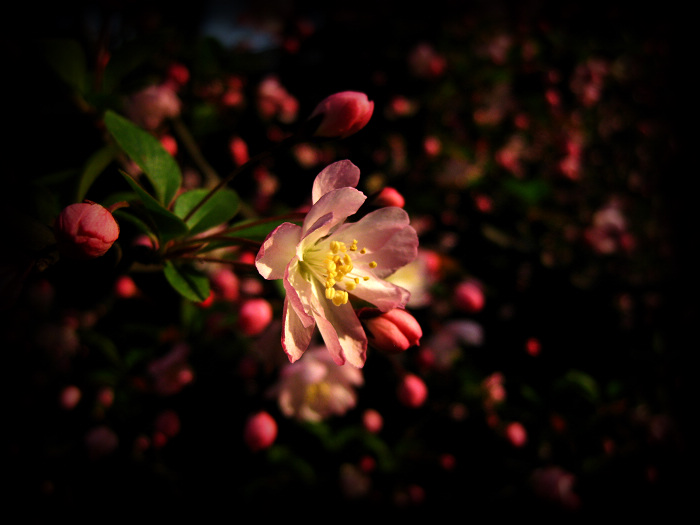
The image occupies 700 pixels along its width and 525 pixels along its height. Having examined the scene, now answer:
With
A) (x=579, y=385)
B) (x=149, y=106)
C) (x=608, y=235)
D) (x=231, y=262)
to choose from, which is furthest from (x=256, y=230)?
(x=608, y=235)

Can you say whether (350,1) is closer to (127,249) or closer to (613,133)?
(127,249)

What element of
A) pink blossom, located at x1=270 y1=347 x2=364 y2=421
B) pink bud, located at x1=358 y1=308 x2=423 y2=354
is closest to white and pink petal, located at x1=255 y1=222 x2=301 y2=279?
pink bud, located at x1=358 y1=308 x2=423 y2=354

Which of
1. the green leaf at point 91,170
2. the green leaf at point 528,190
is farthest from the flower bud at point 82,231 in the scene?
the green leaf at point 528,190

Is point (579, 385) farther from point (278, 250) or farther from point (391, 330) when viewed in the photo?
point (278, 250)

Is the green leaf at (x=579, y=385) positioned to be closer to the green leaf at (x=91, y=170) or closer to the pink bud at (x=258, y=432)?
the pink bud at (x=258, y=432)

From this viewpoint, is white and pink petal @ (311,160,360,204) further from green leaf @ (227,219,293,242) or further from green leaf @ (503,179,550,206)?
green leaf @ (503,179,550,206)
